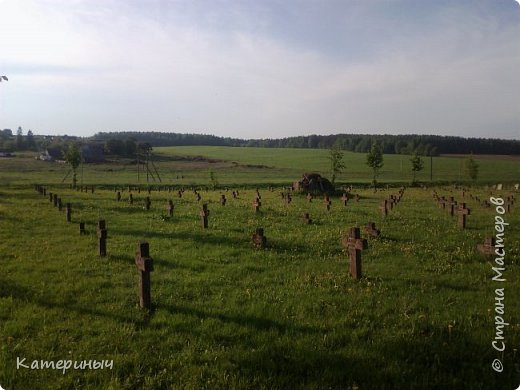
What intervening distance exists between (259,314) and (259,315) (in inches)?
1.4

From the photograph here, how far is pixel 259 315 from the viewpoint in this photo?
7.00m

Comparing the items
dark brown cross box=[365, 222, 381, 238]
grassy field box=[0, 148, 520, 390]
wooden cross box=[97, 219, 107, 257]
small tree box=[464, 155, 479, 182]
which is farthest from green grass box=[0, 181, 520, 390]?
small tree box=[464, 155, 479, 182]

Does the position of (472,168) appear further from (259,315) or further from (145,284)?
(145,284)

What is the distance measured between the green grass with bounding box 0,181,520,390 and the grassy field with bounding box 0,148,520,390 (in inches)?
1.0

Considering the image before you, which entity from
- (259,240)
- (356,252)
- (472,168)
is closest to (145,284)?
(356,252)

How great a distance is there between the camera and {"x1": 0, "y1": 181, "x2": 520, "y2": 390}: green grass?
17.2 feet

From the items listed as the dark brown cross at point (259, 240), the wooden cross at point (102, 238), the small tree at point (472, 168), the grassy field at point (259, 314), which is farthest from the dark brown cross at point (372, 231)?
the small tree at point (472, 168)

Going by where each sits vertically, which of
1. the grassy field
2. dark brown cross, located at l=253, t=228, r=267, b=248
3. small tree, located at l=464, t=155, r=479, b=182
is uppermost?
small tree, located at l=464, t=155, r=479, b=182

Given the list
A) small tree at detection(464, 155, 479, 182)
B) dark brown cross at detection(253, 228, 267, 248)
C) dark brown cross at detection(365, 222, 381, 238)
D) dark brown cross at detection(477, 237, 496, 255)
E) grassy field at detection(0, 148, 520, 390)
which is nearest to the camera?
grassy field at detection(0, 148, 520, 390)

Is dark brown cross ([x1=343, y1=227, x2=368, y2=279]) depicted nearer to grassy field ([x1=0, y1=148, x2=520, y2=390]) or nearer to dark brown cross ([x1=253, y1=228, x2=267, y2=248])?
grassy field ([x1=0, y1=148, x2=520, y2=390])

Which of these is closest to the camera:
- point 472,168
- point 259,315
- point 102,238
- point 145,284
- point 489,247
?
point 259,315

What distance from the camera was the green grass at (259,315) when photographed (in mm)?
5238

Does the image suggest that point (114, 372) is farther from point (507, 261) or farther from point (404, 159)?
point (404, 159)

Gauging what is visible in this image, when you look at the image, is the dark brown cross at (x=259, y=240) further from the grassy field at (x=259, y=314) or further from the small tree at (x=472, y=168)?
the small tree at (x=472, y=168)
